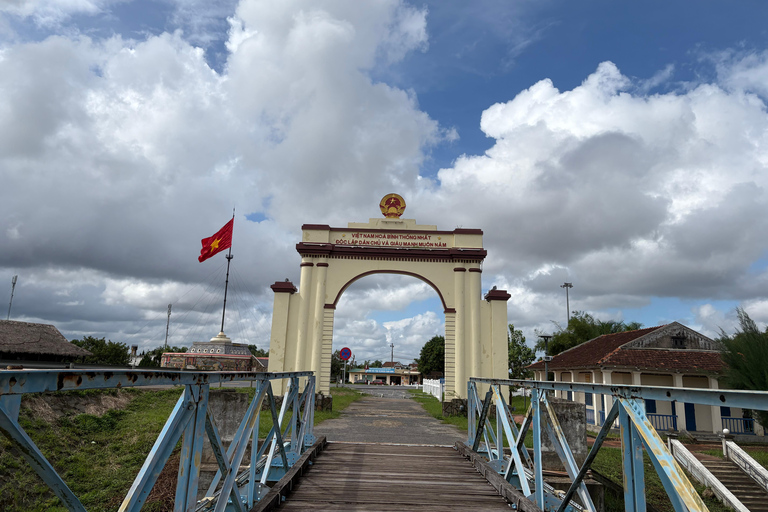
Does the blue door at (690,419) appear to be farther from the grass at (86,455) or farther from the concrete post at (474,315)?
the grass at (86,455)

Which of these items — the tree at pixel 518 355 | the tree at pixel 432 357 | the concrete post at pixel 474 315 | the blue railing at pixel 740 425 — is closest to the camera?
the concrete post at pixel 474 315

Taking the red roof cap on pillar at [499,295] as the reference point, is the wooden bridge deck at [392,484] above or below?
below

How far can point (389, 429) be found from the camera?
13797mm

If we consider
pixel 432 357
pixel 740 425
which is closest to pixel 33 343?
pixel 740 425

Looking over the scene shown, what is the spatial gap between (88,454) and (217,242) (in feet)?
33.2

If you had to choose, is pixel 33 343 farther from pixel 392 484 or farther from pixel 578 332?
pixel 578 332

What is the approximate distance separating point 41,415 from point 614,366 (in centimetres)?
2057

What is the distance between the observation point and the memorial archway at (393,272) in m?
17.2

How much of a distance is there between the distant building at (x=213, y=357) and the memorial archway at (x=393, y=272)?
15048 millimetres

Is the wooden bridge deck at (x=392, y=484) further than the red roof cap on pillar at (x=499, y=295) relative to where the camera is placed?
No

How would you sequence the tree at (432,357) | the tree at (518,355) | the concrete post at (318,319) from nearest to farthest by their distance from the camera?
the concrete post at (318,319)
the tree at (518,355)
the tree at (432,357)

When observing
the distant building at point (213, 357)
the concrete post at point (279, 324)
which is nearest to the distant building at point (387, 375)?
the distant building at point (213, 357)

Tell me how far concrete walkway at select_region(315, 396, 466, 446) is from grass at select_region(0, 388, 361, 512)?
3.54ft

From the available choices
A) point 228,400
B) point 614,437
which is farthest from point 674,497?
point 614,437
